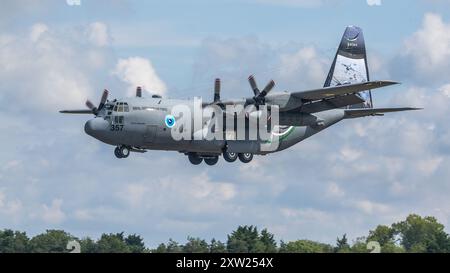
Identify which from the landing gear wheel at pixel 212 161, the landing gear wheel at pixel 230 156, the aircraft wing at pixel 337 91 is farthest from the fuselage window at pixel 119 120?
the aircraft wing at pixel 337 91

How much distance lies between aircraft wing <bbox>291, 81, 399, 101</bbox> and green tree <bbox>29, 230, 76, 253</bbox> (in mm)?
24365

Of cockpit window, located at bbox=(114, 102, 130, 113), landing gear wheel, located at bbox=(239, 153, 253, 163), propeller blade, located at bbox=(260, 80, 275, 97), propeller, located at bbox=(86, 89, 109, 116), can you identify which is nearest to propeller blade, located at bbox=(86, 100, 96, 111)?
propeller, located at bbox=(86, 89, 109, 116)

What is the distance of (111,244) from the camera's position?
6906 centimetres

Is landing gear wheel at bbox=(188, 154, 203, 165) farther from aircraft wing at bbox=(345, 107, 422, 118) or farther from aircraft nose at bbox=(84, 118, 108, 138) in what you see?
aircraft wing at bbox=(345, 107, 422, 118)

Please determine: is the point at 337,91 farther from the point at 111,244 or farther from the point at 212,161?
the point at 111,244

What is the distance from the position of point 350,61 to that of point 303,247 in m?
14.1

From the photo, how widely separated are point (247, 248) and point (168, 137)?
48.0 feet

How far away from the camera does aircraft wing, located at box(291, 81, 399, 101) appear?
170ft

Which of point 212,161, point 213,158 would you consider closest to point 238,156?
point 213,158

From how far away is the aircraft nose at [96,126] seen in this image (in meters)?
51.9

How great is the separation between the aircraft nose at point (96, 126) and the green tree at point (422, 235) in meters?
24.1
